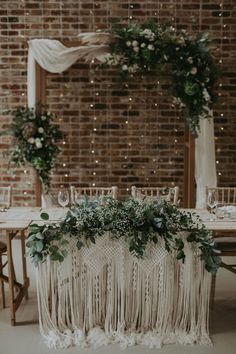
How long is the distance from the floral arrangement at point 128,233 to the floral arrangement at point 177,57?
2.15m

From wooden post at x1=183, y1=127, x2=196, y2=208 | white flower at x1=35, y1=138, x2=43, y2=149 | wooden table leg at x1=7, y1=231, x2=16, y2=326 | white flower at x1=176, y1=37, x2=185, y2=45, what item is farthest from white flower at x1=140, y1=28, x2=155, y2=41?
wooden table leg at x1=7, y1=231, x2=16, y2=326

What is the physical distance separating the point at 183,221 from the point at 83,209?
0.65 meters

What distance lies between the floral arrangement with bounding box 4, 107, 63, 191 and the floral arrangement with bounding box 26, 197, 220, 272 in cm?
210

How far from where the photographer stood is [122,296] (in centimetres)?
300

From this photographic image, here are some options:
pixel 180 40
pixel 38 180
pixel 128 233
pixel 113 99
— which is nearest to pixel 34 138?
pixel 38 180

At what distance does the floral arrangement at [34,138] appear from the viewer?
4957 mm

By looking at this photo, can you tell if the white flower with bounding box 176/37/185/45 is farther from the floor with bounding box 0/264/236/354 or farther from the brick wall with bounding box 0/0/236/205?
the floor with bounding box 0/264/236/354

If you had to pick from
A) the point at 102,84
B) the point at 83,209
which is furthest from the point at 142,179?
the point at 83,209

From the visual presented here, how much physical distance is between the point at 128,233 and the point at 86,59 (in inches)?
104

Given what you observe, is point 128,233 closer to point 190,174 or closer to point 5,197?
point 5,197

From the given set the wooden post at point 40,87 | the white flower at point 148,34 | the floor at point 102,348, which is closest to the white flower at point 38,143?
the wooden post at point 40,87

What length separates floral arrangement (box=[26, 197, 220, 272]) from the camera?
291cm

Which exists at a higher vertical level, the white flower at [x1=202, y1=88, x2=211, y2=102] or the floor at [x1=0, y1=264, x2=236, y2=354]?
the white flower at [x1=202, y1=88, x2=211, y2=102]

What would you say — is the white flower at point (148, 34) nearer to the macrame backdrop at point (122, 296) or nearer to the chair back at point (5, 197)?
the chair back at point (5, 197)
